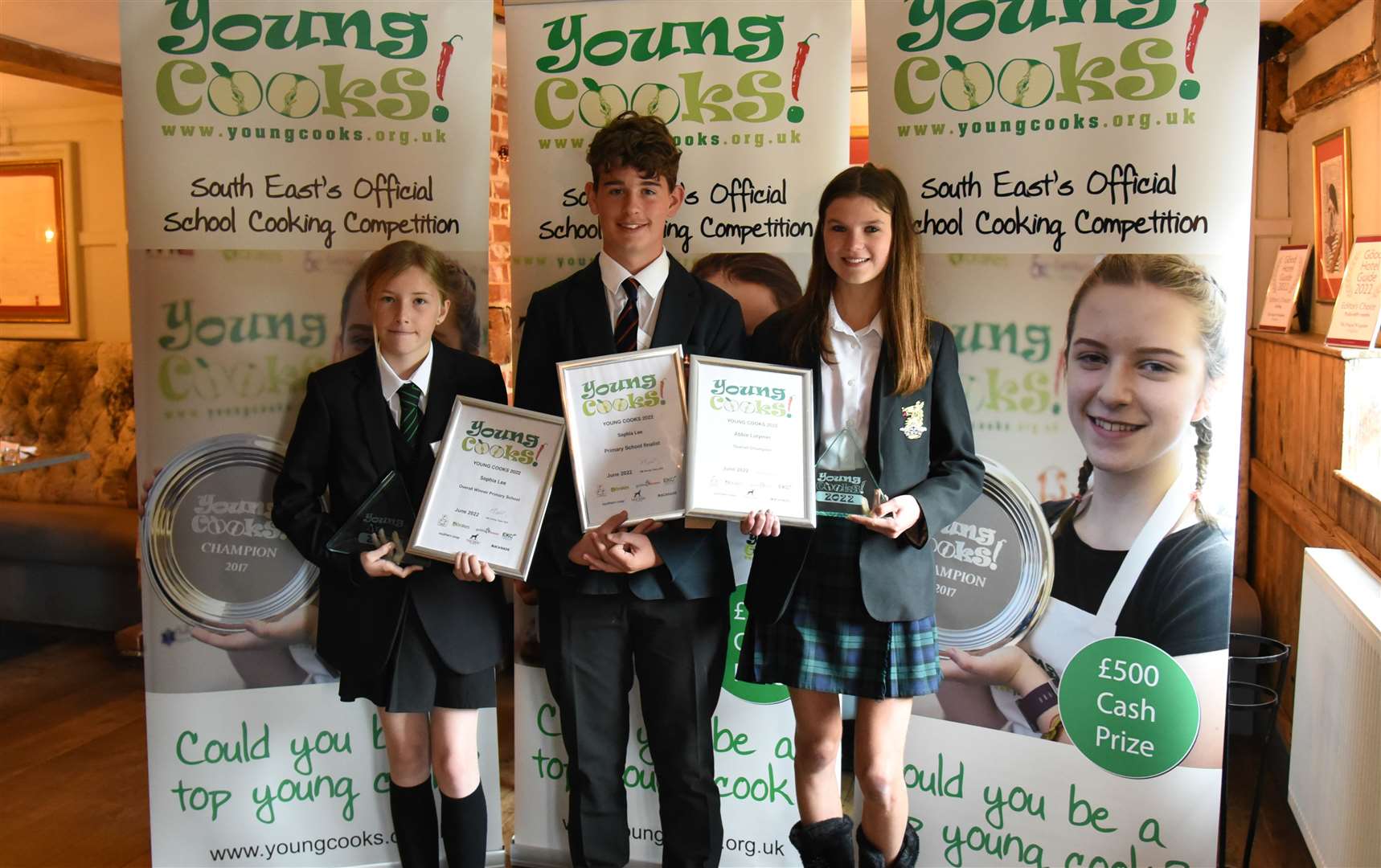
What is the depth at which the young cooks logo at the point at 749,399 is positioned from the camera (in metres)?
2.02

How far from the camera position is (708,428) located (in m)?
2.01

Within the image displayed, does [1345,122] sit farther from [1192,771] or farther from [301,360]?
[301,360]

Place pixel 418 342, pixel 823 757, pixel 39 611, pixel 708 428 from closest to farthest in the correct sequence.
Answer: pixel 708 428 < pixel 823 757 < pixel 418 342 < pixel 39 611

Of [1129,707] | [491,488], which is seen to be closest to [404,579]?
[491,488]

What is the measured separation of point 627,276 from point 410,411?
561mm

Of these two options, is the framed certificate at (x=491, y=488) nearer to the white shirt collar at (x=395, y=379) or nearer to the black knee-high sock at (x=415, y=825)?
the white shirt collar at (x=395, y=379)

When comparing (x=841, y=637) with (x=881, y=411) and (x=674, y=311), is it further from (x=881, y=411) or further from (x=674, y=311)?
(x=674, y=311)

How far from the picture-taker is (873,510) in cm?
198

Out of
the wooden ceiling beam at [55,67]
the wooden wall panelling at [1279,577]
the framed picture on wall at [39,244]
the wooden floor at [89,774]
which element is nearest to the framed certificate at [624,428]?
the wooden floor at [89,774]

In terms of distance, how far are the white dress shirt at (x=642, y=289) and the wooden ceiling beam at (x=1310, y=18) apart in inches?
103

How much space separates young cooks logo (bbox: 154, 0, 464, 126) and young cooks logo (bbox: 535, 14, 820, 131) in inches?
10.3

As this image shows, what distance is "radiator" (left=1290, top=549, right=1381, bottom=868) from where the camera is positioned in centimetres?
221

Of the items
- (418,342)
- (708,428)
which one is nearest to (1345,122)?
(708,428)

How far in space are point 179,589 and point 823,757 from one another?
1.58m
